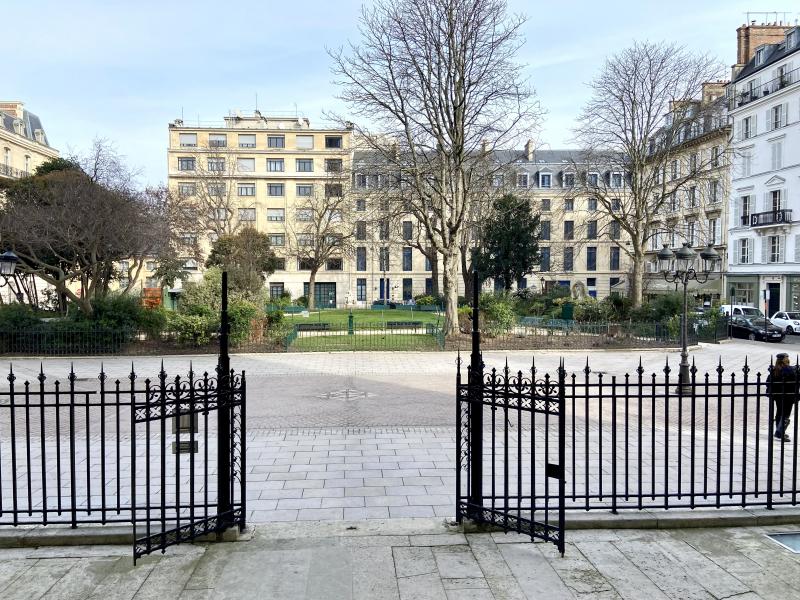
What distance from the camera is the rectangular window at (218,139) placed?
64625mm

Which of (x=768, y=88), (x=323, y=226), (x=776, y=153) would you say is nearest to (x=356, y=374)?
(x=776, y=153)

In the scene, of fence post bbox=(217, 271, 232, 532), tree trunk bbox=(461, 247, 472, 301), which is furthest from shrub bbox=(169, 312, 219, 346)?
tree trunk bbox=(461, 247, 472, 301)

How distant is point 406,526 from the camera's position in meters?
5.74

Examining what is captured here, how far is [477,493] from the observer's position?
568 cm

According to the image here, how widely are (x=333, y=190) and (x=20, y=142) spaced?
27.0 meters

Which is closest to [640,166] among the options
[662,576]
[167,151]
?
[662,576]

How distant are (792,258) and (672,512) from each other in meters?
42.8

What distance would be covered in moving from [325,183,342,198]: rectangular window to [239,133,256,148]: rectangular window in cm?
Result: 1269

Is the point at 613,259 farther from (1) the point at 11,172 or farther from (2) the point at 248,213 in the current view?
(1) the point at 11,172

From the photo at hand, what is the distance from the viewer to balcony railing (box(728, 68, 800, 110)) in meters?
39.7

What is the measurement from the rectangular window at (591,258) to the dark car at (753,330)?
39357mm

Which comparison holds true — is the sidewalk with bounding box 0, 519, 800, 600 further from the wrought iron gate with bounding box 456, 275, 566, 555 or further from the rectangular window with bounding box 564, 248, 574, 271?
the rectangular window with bounding box 564, 248, 574, 271

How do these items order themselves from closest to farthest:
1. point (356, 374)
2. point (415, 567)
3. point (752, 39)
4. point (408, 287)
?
1. point (415, 567)
2. point (356, 374)
3. point (752, 39)
4. point (408, 287)

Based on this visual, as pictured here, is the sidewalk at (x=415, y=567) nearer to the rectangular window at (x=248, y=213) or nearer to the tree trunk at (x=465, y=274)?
the tree trunk at (x=465, y=274)
